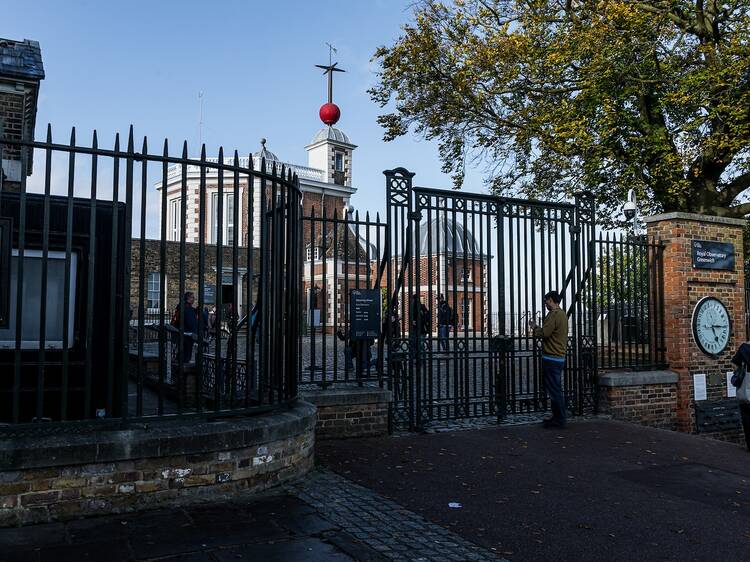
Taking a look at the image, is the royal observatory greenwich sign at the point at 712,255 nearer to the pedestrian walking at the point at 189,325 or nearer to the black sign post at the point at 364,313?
the black sign post at the point at 364,313

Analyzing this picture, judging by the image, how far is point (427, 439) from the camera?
8.07 metres

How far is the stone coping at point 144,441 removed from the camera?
4512 mm

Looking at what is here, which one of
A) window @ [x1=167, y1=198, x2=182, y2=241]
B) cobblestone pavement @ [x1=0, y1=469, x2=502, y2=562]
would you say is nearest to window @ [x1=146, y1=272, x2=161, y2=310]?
window @ [x1=167, y1=198, x2=182, y2=241]

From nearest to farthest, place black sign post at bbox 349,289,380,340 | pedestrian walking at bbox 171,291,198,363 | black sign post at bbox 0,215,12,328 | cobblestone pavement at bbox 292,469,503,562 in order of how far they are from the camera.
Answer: cobblestone pavement at bbox 292,469,503,562, black sign post at bbox 0,215,12,328, black sign post at bbox 349,289,380,340, pedestrian walking at bbox 171,291,198,363

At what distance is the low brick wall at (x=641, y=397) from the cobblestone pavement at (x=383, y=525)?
551 cm

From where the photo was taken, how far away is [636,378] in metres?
10.1

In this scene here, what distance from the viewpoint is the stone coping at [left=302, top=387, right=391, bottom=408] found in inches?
299

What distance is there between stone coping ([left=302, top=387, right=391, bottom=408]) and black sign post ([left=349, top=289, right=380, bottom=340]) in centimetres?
64

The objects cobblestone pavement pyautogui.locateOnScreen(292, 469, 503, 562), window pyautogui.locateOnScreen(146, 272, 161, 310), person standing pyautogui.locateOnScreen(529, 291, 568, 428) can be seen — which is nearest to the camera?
cobblestone pavement pyautogui.locateOnScreen(292, 469, 503, 562)

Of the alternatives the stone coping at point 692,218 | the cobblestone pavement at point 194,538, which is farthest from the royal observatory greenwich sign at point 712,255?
the cobblestone pavement at point 194,538

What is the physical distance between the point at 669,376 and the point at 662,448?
9.13 ft

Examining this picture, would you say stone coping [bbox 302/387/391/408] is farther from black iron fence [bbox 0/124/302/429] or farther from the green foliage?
the green foliage

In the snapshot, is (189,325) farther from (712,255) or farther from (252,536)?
(712,255)

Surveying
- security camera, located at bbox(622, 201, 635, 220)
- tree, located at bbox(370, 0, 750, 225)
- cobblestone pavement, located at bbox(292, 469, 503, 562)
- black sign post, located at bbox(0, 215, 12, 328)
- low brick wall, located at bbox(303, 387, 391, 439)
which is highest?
tree, located at bbox(370, 0, 750, 225)
